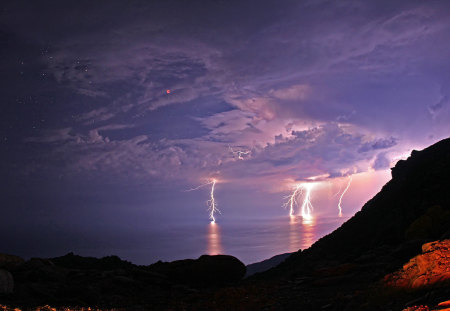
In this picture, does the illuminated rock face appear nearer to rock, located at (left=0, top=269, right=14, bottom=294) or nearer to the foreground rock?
the foreground rock

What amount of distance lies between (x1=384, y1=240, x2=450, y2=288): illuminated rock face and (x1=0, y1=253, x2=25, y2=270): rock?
21.1m

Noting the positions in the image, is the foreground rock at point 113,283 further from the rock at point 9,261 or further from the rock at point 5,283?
the rock at point 9,261

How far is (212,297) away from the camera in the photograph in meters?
17.0

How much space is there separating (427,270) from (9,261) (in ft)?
73.9

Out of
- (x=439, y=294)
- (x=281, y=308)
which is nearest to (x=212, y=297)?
(x=281, y=308)

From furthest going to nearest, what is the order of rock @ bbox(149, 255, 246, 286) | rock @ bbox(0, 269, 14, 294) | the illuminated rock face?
rock @ bbox(149, 255, 246, 286)
rock @ bbox(0, 269, 14, 294)
the illuminated rock face

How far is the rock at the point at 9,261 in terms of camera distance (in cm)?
1919

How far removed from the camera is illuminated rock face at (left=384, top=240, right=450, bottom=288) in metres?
9.09

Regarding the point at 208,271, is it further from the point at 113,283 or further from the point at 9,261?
the point at 9,261

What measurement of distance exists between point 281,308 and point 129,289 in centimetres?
1033

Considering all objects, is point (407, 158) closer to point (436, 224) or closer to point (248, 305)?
point (436, 224)

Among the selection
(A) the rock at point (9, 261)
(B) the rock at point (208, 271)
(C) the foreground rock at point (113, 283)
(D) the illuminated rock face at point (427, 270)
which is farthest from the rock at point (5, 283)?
(D) the illuminated rock face at point (427, 270)

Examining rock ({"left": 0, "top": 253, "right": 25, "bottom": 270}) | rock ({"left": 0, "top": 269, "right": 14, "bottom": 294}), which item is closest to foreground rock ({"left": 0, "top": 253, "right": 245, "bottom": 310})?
rock ({"left": 0, "top": 269, "right": 14, "bottom": 294})

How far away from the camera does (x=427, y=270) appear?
9703mm
